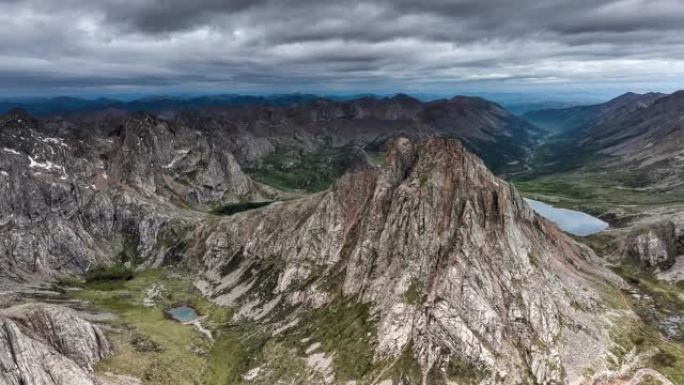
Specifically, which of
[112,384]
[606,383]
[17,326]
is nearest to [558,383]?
[606,383]

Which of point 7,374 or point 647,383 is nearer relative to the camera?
point 7,374

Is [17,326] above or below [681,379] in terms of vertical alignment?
above

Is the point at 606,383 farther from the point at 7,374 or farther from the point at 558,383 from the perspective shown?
the point at 7,374

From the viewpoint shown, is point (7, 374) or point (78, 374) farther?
point (78, 374)

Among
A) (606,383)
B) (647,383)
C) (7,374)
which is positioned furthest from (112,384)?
(647,383)

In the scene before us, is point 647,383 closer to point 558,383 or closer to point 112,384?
point 558,383

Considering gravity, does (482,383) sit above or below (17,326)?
below

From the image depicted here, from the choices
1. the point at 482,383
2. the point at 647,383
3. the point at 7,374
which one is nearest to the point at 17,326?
the point at 7,374
